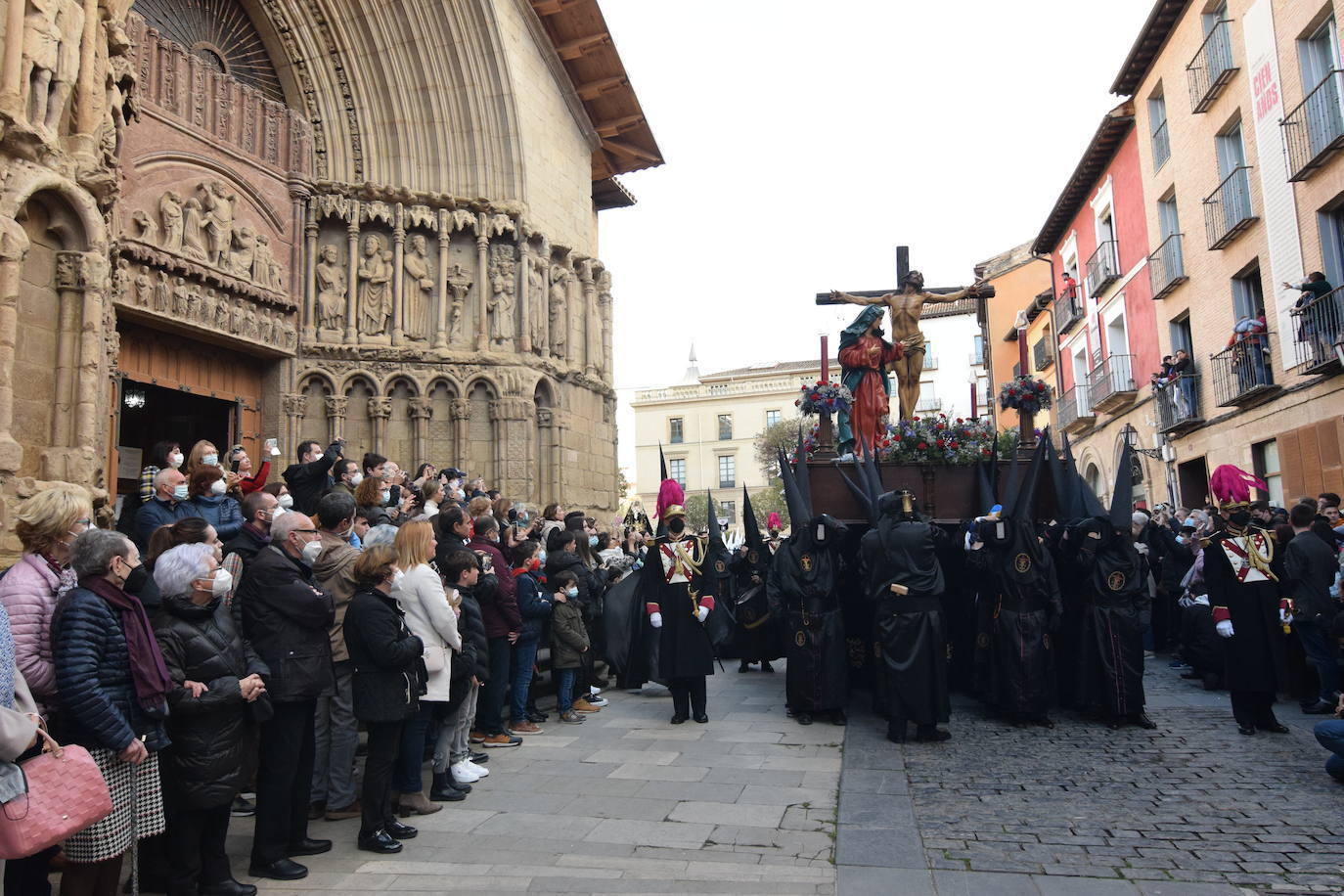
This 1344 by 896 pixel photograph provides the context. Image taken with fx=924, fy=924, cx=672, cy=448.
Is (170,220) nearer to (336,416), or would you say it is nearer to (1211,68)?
(336,416)

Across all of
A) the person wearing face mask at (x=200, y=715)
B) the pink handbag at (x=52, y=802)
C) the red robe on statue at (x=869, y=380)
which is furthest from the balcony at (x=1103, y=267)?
the pink handbag at (x=52, y=802)

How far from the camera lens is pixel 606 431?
18.7 meters

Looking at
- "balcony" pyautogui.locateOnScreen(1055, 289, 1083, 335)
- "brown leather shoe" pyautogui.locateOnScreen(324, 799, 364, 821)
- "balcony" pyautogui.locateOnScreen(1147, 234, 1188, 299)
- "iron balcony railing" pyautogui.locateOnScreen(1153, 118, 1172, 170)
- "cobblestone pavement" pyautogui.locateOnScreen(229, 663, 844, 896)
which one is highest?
"iron balcony railing" pyautogui.locateOnScreen(1153, 118, 1172, 170)

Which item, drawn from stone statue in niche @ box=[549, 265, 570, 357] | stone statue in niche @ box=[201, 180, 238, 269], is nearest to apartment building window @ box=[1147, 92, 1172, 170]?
stone statue in niche @ box=[549, 265, 570, 357]

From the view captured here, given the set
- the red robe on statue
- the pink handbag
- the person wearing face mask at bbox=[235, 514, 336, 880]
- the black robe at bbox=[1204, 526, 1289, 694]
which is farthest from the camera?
the red robe on statue

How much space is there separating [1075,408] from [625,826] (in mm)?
24155

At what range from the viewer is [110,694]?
381 centimetres

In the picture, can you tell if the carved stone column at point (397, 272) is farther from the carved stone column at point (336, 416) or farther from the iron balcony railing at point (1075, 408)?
the iron balcony railing at point (1075, 408)

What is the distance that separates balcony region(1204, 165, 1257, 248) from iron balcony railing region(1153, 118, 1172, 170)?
2.89 metres

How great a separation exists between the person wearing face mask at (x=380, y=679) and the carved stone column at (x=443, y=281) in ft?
35.6

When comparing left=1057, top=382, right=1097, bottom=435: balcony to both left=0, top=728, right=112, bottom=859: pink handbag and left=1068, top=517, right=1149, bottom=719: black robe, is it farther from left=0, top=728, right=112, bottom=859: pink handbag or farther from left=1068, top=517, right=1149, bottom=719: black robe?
left=0, top=728, right=112, bottom=859: pink handbag

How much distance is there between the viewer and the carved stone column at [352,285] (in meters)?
14.9

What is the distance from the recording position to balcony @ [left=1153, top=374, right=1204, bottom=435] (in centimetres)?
1767

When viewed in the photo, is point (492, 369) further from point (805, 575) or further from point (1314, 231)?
point (1314, 231)
